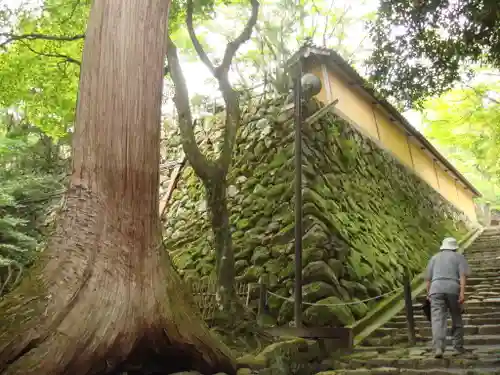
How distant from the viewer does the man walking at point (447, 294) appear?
5.86 metres

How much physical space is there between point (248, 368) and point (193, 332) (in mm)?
1062

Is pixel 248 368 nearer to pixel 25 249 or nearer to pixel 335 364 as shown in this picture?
pixel 335 364

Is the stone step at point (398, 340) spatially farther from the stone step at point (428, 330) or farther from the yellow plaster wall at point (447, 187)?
the yellow plaster wall at point (447, 187)

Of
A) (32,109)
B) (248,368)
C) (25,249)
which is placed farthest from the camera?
(25,249)

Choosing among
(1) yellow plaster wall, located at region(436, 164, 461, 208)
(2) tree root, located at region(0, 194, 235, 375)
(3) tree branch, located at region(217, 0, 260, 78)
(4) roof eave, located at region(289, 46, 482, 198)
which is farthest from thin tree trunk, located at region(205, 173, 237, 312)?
(1) yellow plaster wall, located at region(436, 164, 461, 208)

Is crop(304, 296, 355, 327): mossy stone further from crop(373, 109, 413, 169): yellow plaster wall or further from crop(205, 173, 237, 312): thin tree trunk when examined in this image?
crop(373, 109, 413, 169): yellow plaster wall

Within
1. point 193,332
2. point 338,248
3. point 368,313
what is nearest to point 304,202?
point 338,248

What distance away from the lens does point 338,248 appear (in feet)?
28.4

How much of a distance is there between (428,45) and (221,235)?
14.4ft

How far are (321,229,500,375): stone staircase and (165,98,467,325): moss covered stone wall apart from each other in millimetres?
716

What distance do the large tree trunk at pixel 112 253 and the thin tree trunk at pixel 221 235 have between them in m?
3.15

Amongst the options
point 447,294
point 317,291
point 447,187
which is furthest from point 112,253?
point 447,187

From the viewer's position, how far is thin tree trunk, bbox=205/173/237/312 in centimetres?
738

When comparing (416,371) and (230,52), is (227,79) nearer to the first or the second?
(230,52)
